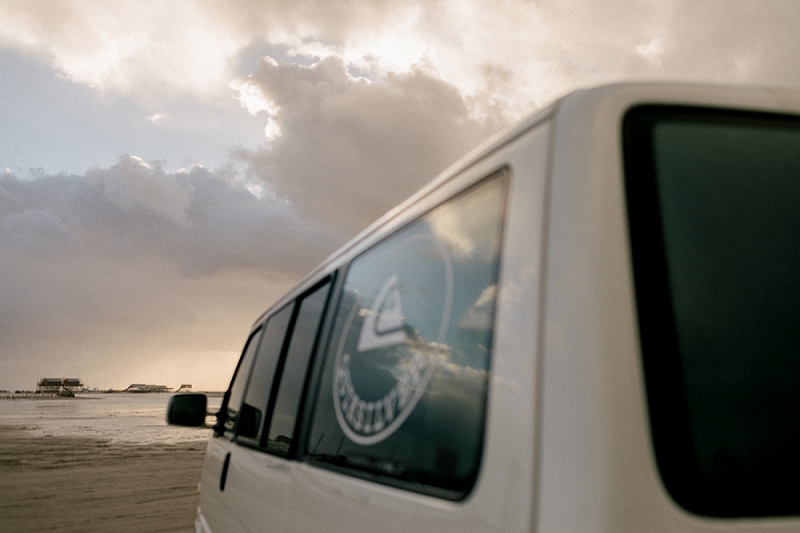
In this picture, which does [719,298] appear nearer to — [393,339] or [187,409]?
[393,339]

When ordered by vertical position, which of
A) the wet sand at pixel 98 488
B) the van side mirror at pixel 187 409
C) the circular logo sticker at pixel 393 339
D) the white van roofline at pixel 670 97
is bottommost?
the wet sand at pixel 98 488

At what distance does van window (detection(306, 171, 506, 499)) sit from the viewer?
1.15 metres

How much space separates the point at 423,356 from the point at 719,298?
1.96 feet

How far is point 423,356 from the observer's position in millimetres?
1315

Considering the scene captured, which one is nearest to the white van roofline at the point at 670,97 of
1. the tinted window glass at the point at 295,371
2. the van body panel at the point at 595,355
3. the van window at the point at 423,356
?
the van body panel at the point at 595,355

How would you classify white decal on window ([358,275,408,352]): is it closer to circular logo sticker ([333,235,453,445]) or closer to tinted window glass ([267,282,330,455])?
circular logo sticker ([333,235,453,445])

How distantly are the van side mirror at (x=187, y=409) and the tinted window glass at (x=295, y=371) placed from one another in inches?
57.4

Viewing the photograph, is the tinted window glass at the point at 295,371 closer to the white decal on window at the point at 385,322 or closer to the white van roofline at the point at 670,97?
the white decal on window at the point at 385,322

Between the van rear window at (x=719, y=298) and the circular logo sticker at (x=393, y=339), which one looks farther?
the circular logo sticker at (x=393, y=339)

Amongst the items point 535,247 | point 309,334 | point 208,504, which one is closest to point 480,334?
point 535,247

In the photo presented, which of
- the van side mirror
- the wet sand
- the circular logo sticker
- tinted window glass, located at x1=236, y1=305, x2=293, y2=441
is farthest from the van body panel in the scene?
the wet sand

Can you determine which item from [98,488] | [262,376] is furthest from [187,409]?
[98,488]

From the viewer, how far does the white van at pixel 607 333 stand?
86 centimetres

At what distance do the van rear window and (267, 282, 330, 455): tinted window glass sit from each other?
1.47m
